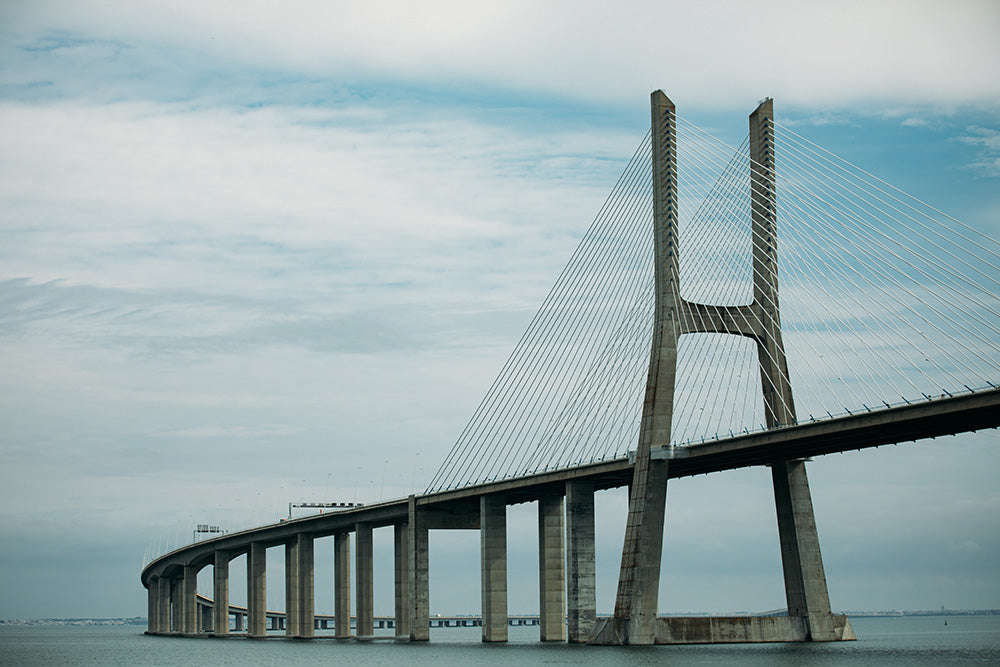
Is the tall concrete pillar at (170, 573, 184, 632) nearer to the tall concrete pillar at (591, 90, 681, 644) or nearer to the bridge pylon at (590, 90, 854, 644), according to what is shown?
the bridge pylon at (590, 90, 854, 644)

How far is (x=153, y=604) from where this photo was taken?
180 metres

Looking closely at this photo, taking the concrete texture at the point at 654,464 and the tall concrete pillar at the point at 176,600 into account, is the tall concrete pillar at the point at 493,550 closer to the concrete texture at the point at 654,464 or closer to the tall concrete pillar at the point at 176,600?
the concrete texture at the point at 654,464

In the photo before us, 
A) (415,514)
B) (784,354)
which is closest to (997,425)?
(784,354)

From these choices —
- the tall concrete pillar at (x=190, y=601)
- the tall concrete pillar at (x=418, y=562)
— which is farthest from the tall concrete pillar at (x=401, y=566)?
the tall concrete pillar at (x=190, y=601)

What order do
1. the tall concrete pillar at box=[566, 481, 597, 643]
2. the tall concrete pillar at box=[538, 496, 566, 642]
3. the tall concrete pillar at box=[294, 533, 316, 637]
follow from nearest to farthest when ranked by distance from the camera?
the tall concrete pillar at box=[566, 481, 597, 643] → the tall concrete pillar at box=[538, 496, 566, 642] → the tall concrete pillar at box=[294, 533, 316, 637]

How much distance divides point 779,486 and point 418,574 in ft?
110

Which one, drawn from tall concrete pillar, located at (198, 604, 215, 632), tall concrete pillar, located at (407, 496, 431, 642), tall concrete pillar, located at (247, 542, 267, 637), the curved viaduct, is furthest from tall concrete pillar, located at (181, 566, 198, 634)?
tall concrete pillar, located at (407, 496, 431, 642)

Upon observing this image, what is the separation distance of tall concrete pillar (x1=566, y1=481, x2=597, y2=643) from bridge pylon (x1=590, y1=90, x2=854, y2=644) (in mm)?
7272

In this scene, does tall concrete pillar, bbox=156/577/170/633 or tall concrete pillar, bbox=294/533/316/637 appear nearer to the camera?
tall concrete pillar, bbox=294/533/316/637

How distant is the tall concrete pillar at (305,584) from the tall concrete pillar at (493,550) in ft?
121

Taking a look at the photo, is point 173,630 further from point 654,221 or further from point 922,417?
point 922,417

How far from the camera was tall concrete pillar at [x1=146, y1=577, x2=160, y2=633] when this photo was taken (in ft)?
578

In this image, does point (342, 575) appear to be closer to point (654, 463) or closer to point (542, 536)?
point (542, 536)

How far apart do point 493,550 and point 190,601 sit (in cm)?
7916
